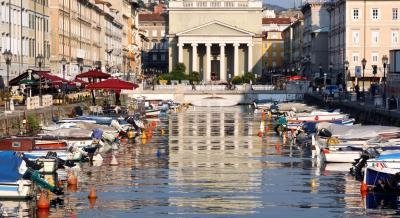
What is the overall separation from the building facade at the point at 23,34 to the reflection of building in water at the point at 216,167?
13.7m

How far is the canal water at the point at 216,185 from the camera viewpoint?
42000 mm

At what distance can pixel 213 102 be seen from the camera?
174 metres

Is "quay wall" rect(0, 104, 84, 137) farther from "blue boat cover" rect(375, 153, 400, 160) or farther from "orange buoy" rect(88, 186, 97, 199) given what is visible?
"blue boat cover" rect(375, 153, 400, 160)

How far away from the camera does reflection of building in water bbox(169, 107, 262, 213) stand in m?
44.6

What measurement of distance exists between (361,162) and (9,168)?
16.6 meters

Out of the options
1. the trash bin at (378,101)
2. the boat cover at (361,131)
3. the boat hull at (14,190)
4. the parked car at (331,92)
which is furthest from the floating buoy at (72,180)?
the parked car at (331,92)

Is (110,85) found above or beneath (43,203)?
above

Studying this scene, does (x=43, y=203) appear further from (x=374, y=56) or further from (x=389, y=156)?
(x=374, y=56)

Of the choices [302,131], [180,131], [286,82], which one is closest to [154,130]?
[180,131]

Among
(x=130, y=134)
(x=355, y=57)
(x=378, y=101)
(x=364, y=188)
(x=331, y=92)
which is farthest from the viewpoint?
(x=355, y=57)

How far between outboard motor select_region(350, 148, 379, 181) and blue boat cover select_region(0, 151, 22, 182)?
47.9 feet

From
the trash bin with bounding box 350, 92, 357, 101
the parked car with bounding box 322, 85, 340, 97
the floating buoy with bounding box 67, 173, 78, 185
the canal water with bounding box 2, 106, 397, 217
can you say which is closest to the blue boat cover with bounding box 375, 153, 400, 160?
the canal water with bounding box 2, 106, 397, 217

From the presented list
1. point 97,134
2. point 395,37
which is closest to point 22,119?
point 97,134

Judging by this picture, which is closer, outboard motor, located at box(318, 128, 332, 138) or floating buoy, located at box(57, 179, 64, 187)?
floating buoy, located at box(57, 179, 64, 187)
